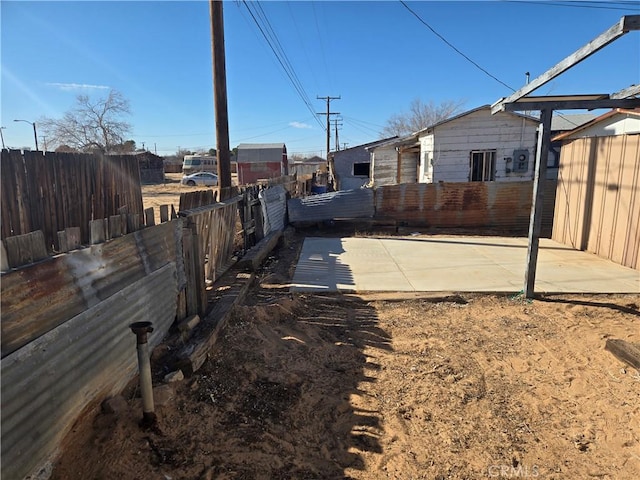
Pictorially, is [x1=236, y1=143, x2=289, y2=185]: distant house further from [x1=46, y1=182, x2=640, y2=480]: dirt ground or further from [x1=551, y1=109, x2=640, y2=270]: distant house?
[x1=46, y1=182, x2=640, y2=480]: dirt ground

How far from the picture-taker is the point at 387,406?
2949 millimetres

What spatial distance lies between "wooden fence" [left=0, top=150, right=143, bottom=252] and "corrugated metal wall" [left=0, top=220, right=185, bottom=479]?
1.28ft

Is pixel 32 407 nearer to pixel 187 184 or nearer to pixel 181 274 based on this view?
pixel 181 274

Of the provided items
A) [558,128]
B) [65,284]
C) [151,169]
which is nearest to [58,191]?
[65,284]

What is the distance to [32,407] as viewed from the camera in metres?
1.78

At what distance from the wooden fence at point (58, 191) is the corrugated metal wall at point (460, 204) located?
9.11 meters

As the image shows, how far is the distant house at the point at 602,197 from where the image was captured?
6520 millimetres

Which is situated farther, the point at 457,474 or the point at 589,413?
the point at 589,413

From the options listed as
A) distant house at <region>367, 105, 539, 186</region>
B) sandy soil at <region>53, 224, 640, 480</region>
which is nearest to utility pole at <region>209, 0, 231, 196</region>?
sandy soil at <region>53, 224, 640, 480</region>

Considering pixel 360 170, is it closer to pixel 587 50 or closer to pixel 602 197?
pixel 602 197

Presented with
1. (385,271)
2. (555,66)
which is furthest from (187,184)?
(555,66)

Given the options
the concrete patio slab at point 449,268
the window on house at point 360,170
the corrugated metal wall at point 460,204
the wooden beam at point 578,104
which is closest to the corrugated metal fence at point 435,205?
the corrugated metal wall at point 460,204

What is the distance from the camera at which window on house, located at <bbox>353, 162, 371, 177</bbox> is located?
2811 centimetres

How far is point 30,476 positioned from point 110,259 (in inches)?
45.9
